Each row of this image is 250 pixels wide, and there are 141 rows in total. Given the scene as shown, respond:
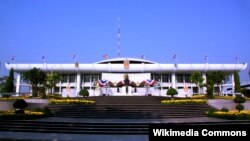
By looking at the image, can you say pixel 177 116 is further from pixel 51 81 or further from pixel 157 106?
pixel 51 81

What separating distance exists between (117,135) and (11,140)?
590 centimetres

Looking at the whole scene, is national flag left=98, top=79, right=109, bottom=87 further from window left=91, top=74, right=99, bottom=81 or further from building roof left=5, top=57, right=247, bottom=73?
window left=91, top=74, right=99, bottom=81

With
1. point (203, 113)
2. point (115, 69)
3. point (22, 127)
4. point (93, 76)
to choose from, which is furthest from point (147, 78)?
point (22, 127)

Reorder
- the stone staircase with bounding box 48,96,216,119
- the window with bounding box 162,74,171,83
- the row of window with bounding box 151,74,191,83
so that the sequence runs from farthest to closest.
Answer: the window with bounding box 162,74,171,83, the row of window with bounding box 151,74,191,83, the stone staircase with bounding box 48,96,216,119

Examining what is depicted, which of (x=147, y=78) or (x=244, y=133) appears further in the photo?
(x=147, y=78)

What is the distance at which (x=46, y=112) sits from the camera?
77.6 feet

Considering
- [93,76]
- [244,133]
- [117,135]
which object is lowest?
[117,135]

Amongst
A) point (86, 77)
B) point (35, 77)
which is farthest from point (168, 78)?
point (35, 77)

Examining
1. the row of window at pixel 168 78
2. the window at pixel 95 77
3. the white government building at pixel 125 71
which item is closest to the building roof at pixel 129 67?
the white government building at pixel 125 71

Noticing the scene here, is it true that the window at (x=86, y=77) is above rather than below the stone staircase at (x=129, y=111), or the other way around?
above

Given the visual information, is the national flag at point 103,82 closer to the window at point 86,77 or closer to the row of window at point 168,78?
the window at point 86,77

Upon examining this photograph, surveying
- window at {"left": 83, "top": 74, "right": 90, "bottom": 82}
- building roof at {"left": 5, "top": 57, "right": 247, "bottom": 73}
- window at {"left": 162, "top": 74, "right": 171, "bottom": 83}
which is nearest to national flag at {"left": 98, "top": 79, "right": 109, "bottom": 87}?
building roof at {"left": 5, "top": 57, "right": 247, "bottom": 73}

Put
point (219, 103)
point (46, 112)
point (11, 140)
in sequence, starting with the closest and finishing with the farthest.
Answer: point (11, 140)
point (46, 112)
point (219, 103)

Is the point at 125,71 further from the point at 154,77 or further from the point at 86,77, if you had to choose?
the point at 86,77
